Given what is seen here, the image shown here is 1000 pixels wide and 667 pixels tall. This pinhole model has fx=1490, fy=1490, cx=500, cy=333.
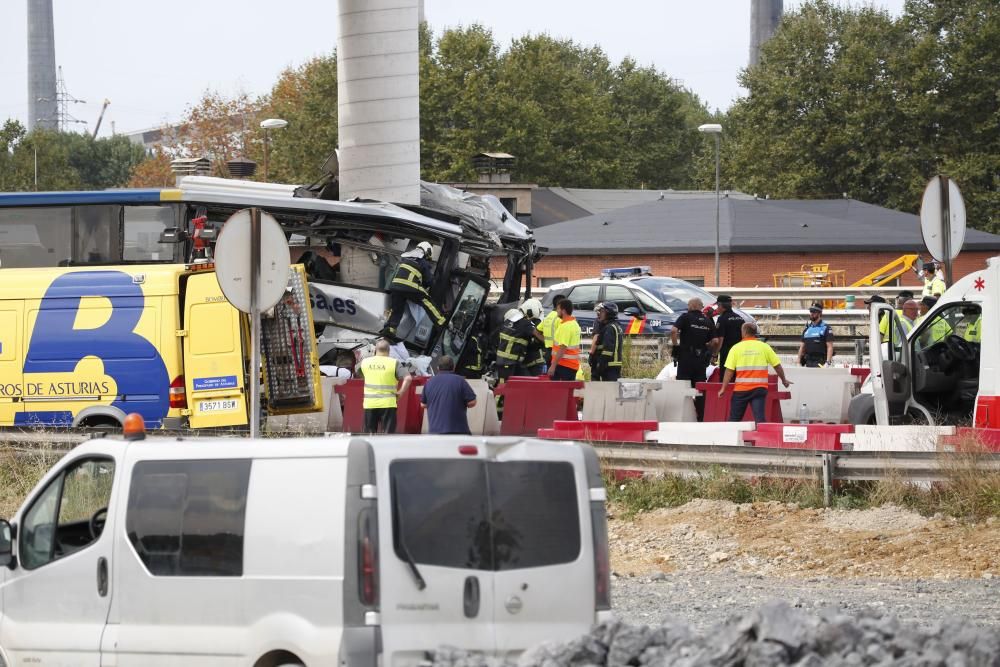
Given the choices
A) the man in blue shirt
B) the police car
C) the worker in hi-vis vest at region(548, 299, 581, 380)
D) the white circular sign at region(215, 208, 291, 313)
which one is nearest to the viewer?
the white circular sign at region(215, 208, 291, 313)

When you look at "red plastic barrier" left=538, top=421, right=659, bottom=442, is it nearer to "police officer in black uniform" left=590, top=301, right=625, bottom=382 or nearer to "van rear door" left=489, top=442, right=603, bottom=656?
"police officer in black uniform" left=590, top=301, right=625, bottom=382

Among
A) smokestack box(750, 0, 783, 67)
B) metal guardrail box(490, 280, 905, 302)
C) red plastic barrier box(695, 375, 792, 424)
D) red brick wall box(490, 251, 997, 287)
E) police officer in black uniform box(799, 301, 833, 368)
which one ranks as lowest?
red plastic barrier box(695, 375, 792, 424)

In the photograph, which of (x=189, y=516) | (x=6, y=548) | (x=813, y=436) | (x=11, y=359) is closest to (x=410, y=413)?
(x=11, y=359)

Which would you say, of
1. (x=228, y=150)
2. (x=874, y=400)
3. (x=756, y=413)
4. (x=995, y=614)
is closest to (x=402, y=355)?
(x=756, y=413)

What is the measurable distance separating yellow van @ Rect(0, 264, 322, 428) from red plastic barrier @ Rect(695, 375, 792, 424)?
4.94 meters

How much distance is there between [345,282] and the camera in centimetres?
2078

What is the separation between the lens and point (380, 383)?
16.6 m

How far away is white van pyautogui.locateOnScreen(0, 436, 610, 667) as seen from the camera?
654 centimetres

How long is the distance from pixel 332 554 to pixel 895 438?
843cm

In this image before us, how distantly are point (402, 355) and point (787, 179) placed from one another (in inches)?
2380

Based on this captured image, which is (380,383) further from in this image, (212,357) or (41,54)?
(41,54)

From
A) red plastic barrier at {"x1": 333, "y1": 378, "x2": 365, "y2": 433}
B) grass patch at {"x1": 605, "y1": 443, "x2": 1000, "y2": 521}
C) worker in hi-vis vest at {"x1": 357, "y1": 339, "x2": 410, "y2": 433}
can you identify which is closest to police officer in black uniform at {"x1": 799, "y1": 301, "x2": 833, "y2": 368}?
red plastic barrier at {"x1": 333, "y1": 378, "x2": 365, "y2": 433}

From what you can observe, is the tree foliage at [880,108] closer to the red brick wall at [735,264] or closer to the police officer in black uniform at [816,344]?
the red brick wall at [735,264]

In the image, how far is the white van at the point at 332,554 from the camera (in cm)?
654
